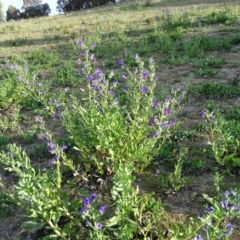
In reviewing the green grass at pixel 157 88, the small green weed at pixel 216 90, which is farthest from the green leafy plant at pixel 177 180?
the small green weed at pixel 216 90

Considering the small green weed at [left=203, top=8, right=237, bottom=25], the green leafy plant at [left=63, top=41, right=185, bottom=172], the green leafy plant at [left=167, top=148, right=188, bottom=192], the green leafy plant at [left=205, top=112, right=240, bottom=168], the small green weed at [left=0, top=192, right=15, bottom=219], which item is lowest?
the small green weed at [left=0, top=192, right=15, bottom=219]

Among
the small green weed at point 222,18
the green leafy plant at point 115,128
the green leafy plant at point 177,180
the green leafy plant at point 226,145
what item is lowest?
the green leafy plant at point 177,180

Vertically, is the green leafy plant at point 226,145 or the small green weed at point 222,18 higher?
the small green weed at point 222,18

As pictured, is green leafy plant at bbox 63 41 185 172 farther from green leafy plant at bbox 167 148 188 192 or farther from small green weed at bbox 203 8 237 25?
small green weed at bbox 203 8 237 25

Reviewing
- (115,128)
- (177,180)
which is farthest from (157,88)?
(177,180)

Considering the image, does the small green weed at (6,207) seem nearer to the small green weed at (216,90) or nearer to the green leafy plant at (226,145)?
the green leafy plant at (226,145)

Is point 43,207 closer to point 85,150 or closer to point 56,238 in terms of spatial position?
point 56,238

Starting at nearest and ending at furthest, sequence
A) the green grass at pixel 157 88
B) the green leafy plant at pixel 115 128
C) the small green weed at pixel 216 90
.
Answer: the green leafy plant at pixel 115 128 → the green grass at pixel 157 88 → the small green weed at pixel 216 90

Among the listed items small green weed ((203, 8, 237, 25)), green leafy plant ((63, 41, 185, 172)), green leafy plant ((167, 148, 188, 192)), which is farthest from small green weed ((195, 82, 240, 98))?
small green weed ((203, 8, 237, 25))

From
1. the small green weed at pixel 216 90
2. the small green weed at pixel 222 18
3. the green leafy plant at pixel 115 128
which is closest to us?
the green leafy plant at pixel 115 128

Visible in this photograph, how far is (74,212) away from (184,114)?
2574 mm

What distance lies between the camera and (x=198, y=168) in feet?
12.0

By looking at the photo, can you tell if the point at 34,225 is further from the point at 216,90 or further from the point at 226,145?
the point at 216,90

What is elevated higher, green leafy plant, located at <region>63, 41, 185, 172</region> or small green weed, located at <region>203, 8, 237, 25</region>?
small green weed, located at <region>203, 8, 237, 25</region>
